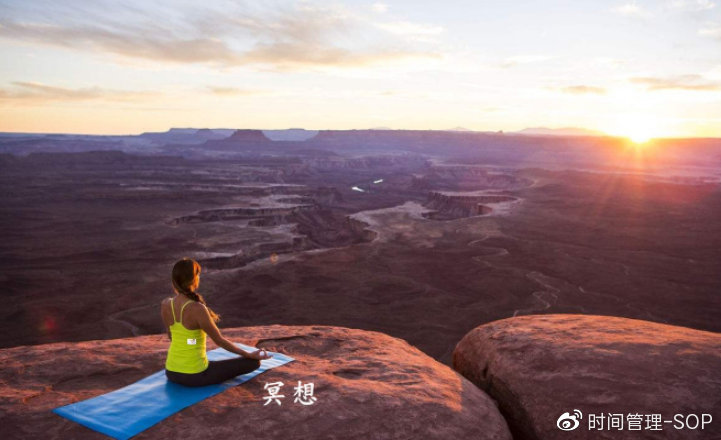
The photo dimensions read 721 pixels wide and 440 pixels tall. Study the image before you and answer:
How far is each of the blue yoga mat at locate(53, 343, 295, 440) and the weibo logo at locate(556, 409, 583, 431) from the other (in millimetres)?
3720

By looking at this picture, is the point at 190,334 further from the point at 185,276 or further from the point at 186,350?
the point at 185,276

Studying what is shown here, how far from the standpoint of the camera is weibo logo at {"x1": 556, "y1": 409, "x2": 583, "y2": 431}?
5113 mm

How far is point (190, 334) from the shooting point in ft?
16.5

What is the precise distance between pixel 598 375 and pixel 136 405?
5.47 m

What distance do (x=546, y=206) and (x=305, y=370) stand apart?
58954 mm

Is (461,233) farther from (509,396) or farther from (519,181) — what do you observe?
(519,181)

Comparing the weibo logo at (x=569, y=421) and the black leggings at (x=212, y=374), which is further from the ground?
the black leggings at (x=212, y=374)

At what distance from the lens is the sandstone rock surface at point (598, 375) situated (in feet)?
16.5

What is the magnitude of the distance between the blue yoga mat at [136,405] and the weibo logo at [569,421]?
372cm

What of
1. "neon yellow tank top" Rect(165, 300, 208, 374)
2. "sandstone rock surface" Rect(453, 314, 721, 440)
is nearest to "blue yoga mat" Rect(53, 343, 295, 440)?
"neon yellow tank top" Rect(165, 300, 208, 374)

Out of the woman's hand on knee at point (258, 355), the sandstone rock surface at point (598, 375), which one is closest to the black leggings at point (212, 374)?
the woman's hand on knee at point (258, 355)

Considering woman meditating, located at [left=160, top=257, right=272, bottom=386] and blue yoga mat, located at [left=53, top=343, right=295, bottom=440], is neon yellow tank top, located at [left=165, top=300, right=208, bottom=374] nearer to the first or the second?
woman meditating, located at [left=160, top=257, right=272, bottom=386]

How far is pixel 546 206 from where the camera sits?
5916cm

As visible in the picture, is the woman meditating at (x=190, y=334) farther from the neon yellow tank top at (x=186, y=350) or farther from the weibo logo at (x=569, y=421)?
the weibo logo at (x=569, y=421)
